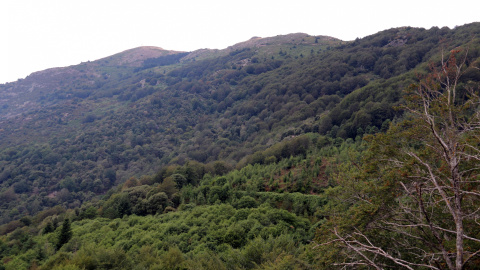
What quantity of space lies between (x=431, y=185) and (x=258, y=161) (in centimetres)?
2864

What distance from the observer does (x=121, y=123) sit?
89.5m

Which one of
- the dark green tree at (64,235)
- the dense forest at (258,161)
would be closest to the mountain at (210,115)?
the dense forest at (258,161)

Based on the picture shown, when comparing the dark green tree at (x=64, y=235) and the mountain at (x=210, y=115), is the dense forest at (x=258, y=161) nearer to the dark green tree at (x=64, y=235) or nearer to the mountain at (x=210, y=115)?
the dark green tree at (x=64, y=235)

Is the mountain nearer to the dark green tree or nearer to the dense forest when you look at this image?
the dense forest

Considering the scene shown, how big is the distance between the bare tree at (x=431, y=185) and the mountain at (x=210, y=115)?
1073 inches

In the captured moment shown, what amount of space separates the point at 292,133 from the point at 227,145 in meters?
22.3

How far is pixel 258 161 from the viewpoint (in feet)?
119

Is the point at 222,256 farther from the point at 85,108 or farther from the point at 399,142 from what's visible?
the point at 85,108

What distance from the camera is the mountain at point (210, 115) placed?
46312 mm

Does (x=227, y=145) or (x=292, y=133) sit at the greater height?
(x=292, y=133)

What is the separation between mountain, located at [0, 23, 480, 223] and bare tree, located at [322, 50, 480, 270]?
89.4 feet

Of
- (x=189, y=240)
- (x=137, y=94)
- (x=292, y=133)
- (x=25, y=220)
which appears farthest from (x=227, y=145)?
(x=137, y=94)

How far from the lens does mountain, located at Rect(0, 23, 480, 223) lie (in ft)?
152

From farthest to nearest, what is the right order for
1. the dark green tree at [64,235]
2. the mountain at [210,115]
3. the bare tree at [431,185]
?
the mountain at [210,115] → the dark green tree at [64,235] → the bare tree at [431,185]
